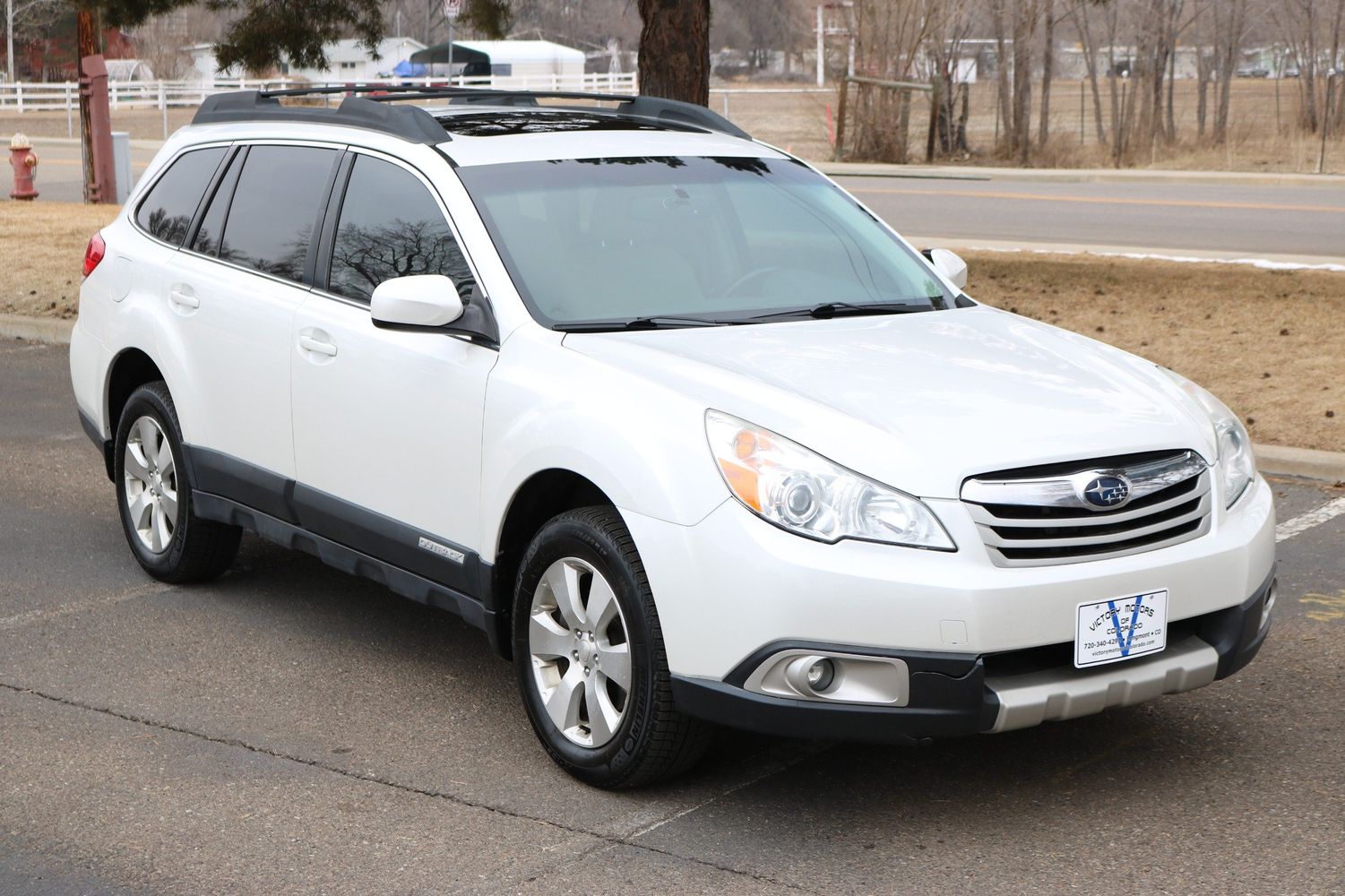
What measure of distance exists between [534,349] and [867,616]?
4.41ft

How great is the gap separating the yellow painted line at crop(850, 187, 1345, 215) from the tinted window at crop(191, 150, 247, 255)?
17856mm

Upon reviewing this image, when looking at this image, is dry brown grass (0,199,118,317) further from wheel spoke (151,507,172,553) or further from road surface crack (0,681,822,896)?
A: road surface crack (0,681,822,896)

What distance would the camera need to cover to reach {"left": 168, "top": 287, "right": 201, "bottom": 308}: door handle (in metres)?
6.13

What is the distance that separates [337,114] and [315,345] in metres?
0.92

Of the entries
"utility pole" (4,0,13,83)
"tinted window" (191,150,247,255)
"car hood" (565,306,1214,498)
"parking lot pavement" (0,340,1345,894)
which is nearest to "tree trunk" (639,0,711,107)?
"tinted window" (191,150,247,255)

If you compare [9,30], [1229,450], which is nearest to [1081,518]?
[1229,450]

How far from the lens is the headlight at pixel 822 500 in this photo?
157 inches

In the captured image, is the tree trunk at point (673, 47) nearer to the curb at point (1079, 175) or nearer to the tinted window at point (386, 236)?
the tinted window at point (386, 236)

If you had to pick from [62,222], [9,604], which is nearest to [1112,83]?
[62,222]

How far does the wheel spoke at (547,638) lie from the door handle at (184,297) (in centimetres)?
221

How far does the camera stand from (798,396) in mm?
4258

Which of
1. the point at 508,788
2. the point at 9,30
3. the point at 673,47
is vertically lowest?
the point at 508,788

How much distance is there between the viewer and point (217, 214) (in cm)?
627

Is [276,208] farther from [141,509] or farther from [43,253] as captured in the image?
[43,253]
